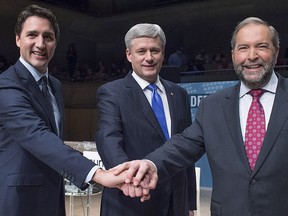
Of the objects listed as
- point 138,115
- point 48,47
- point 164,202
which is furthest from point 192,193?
point 48,47

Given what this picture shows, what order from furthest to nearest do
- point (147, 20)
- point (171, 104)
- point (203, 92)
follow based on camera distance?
1. point (147, 20)
2. point (203, 92)
3. point (171, 104)

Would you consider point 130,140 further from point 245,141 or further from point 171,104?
point 245,141

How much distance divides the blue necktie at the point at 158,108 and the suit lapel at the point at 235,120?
41cm

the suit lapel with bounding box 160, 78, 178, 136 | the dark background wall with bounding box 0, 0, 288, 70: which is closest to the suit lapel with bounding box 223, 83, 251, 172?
the suit lapel with bounding box 160, 78, 178, 136

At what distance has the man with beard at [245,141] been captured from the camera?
1.61 metres

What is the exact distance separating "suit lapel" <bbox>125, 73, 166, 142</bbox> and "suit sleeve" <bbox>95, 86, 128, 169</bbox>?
94 millimetres

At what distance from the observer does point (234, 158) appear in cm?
167

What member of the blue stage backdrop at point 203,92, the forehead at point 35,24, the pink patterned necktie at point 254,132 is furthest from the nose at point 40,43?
the blue stage backdrop at point 203,92

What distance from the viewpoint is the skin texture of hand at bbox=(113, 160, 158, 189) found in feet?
5.95

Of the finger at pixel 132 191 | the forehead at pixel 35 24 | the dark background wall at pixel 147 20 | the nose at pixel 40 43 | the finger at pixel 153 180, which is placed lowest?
the finger at pixel 132 191

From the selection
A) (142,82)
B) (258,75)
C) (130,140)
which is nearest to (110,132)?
(130,140)

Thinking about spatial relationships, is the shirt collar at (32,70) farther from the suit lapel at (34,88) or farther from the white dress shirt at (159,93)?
the white dress shirt at (159,93)

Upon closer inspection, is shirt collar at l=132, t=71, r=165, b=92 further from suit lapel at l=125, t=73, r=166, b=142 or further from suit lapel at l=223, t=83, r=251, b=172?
suit lapel at l=223, t=83, r=251, b=172

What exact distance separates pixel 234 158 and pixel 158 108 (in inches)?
22.8
